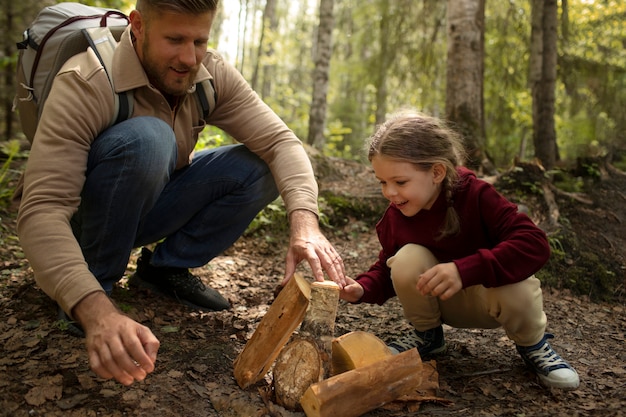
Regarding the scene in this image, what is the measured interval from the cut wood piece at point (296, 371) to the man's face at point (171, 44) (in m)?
1.38

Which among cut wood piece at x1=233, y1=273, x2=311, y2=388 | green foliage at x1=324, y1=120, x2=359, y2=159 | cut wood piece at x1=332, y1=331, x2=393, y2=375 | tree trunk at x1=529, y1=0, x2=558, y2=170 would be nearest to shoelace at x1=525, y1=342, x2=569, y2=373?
cut wood piece at x1=332, y1=331, x2=393, y2=375

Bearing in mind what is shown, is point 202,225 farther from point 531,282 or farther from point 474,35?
point 474,35

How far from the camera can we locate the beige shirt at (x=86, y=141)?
5.79ft

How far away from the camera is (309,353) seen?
203 cm

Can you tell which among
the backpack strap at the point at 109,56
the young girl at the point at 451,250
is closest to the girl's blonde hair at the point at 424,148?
the young girl at the point at 451,250

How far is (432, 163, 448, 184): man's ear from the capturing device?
7.80ft

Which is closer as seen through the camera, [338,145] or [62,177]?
[62,177]

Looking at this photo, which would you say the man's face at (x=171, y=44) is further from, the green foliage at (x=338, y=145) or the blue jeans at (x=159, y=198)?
the green foliage at (x=338, y=145)

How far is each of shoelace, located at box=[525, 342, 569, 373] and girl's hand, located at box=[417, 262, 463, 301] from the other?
0.57 m

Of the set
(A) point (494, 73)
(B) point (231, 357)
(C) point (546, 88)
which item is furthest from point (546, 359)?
(A) point (494, 73)

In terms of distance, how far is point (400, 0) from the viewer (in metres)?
8.45

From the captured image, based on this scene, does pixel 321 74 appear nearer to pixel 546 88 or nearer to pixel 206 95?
pixel 546 88

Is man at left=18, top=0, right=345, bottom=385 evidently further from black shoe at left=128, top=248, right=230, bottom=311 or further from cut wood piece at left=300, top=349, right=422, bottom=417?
cut wood piece at left=300, top=349, right=422, bottom=417

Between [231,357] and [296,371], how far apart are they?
1.65 feet
